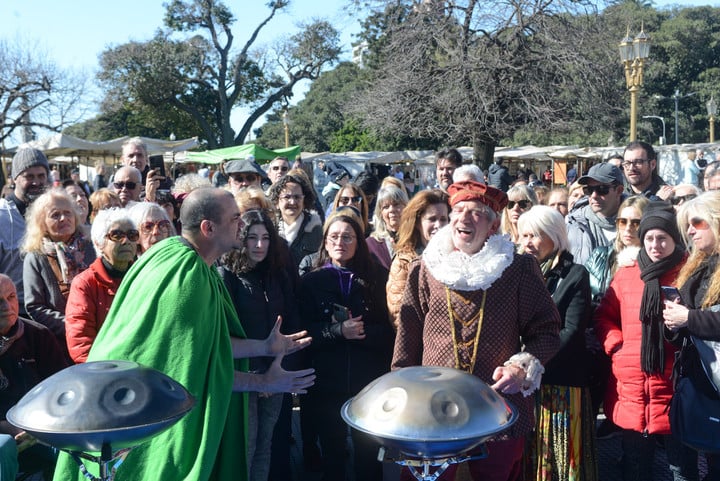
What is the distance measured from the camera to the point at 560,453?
3.89m

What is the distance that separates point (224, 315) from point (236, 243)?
33cm

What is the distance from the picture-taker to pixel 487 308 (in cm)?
309

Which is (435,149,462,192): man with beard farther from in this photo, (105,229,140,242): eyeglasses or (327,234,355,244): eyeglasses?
(105,229,140,242): eyeglasses

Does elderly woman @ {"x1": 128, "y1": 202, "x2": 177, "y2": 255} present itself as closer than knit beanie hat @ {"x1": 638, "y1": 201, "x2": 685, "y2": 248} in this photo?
No

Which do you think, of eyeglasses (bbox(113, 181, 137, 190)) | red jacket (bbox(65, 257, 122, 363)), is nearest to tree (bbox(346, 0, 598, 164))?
eyeglasses (bbox(113, 181, 137, 190))

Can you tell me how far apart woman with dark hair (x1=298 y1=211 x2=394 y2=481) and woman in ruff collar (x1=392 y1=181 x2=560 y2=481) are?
991 mm

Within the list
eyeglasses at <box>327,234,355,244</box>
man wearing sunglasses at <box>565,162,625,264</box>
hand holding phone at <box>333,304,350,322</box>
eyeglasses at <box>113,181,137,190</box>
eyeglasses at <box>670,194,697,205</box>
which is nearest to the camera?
hand holding phone at <box>333,304,350,322</box>

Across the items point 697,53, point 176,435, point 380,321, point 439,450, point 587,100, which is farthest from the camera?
point 697,53

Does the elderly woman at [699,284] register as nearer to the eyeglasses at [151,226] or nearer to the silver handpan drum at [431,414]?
the silver handpan drum at [431,414]

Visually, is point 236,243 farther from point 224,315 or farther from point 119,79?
point 119,79

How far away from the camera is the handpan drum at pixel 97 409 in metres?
1.89

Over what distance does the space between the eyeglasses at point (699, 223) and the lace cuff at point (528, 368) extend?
1.27 m

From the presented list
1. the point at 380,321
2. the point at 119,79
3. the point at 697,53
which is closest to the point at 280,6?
the point at 119,79

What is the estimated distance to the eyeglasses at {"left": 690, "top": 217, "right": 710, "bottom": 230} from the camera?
3490 mm
